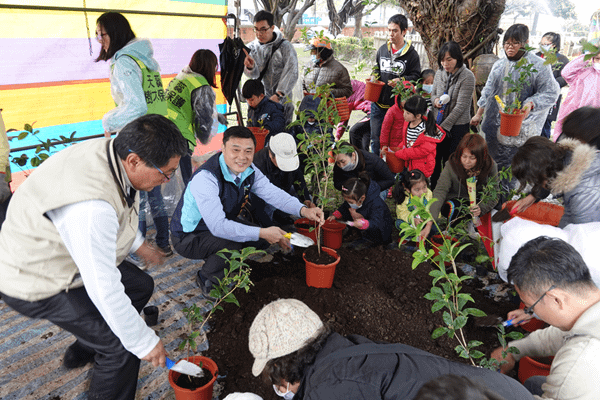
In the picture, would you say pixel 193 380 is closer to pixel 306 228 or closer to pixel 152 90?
pixel 306 228

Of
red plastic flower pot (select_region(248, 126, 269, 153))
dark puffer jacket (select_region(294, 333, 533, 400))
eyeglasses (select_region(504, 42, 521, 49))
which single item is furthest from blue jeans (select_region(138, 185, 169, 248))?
eyeglasses (select_region(504, 42, 521, 49))

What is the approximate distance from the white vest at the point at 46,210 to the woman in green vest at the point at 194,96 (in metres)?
1.77

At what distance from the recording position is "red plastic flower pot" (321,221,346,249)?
124 inches

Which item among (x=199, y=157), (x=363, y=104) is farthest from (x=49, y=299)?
(x=363, y=104)

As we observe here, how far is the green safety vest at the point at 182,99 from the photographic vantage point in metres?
3.26

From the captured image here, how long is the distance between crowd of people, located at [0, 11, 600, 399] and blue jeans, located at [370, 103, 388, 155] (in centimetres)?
2

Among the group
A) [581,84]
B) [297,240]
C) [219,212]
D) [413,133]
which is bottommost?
[297,240]

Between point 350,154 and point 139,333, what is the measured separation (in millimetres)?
2350

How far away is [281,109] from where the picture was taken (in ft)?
13.4

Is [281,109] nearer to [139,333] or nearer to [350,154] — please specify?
[350,154]

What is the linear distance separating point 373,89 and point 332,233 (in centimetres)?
199

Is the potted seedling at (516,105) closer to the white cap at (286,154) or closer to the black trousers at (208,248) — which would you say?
the white cap at (286,154)

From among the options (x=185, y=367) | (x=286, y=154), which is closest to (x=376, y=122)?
(x=286, y=154)

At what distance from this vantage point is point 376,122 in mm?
4672
